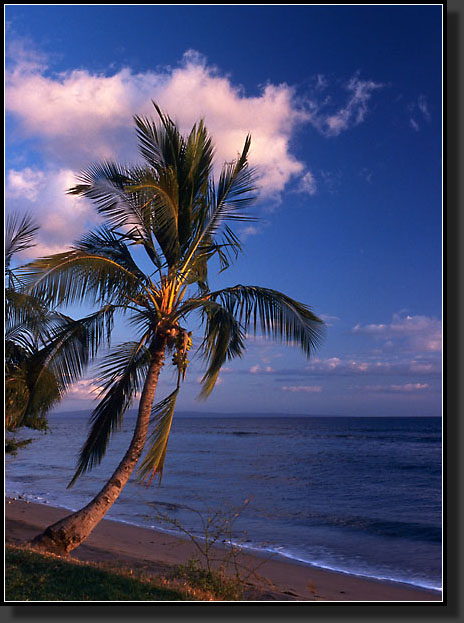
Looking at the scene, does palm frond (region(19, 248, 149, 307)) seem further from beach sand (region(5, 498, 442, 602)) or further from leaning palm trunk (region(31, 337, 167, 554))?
beach sand (region(5, 498, 442, 602))

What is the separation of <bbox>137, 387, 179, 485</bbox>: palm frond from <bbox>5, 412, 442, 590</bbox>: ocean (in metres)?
0.72

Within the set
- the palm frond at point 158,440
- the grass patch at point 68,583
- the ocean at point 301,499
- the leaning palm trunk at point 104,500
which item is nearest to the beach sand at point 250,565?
the ocean at point 301,499

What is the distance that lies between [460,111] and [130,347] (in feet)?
17.7

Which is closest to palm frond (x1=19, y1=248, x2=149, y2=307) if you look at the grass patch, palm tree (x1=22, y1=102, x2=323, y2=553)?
palm tree (x1=22, y1=102, x2=323, y2=553)

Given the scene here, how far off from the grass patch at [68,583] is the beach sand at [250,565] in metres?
A: 2.40

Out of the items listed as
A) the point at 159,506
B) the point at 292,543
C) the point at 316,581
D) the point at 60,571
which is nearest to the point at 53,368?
the point at 60,571

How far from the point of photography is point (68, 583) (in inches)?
252

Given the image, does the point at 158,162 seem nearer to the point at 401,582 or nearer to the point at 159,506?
the point at 401,582

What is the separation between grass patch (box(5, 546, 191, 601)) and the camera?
6.03m

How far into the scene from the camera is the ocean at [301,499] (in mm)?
14664

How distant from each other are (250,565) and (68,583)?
6.87 meters

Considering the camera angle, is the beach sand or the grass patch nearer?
the grass patch

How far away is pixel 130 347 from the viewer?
323 inches

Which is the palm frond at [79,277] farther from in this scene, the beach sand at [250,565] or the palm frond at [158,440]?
the beach sand at [250,565]
